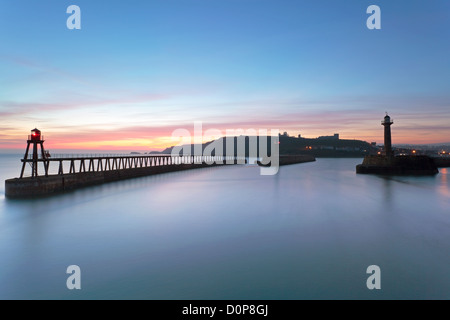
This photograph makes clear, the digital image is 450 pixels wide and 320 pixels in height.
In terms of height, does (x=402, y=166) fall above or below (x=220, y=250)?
above

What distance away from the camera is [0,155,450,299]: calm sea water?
20.4 ft

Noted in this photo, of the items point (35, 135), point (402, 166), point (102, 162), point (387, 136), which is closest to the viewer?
point (35, 135)

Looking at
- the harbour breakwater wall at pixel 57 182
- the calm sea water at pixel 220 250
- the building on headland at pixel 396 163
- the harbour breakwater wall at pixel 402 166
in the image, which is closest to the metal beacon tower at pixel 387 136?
the building on headland at pixel 396 163

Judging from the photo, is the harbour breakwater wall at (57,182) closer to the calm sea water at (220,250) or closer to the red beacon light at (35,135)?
the calm sea water at (220,250)

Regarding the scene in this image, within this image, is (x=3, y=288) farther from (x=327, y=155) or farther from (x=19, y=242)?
(x=327, y=155)

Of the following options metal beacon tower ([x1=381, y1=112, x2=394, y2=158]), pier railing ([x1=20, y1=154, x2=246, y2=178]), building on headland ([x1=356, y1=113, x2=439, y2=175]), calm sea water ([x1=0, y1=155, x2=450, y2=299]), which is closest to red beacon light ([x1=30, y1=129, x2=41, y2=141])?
pier railing ([x1=20, y1=154, x2=246, y2=178])

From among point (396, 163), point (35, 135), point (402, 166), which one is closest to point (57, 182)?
point (35, 135)

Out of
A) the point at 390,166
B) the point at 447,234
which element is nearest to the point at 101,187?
the point at 447,234

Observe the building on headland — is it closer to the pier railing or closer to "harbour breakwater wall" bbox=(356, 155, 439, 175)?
"harbour breakwater wall" bbox=(356, 155, 439, 175)

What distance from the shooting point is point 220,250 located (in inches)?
348

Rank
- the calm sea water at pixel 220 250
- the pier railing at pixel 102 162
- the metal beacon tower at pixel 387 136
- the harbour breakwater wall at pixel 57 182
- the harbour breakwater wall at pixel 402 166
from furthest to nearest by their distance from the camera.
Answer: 1. the metal beacon tower at pixel 387 136
2. the harbour breakwater wall at pixel 402 166
3. the pier railing at pixel 102 162
4. the harbour breakwater wall at pixel 57 182
5. the calm sea water at pixel 220 250

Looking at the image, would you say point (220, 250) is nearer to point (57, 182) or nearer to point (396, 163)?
point (57, 182)

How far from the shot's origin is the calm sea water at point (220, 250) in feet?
20.4
